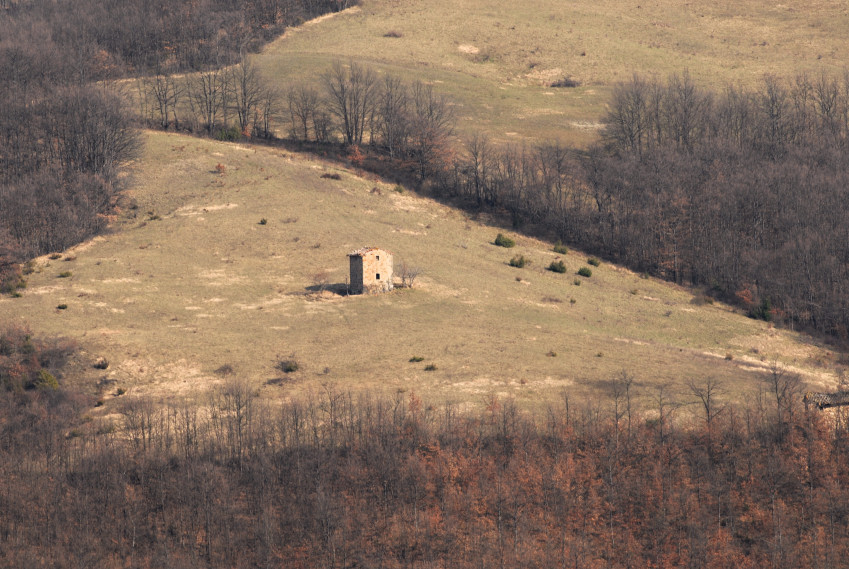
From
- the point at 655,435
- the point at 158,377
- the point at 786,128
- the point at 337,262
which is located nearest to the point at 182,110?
the point at 337,262

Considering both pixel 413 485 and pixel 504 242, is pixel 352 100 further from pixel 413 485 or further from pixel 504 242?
pixel 413 485

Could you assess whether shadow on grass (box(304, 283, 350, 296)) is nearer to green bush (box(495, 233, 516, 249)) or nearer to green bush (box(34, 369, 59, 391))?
green bush (box(495, 233, 516, 249))

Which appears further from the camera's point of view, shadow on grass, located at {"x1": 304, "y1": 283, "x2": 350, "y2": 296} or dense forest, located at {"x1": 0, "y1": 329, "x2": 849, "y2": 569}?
shadow on grass, located at {"x1": 304, "y1": 283, "x2": 350, "y2": 296}

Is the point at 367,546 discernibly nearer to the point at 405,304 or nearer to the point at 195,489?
the point at 195,489

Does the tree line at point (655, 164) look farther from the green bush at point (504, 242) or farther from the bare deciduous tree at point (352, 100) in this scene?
the green bush at point (504, 242)

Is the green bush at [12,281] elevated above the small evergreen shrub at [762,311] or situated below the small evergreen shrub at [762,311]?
above

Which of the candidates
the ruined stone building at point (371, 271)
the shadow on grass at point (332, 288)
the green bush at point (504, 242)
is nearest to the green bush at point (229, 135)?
the green bush at point (504, 242)

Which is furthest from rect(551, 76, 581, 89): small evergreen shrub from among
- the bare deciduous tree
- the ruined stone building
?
the ruined stone building
